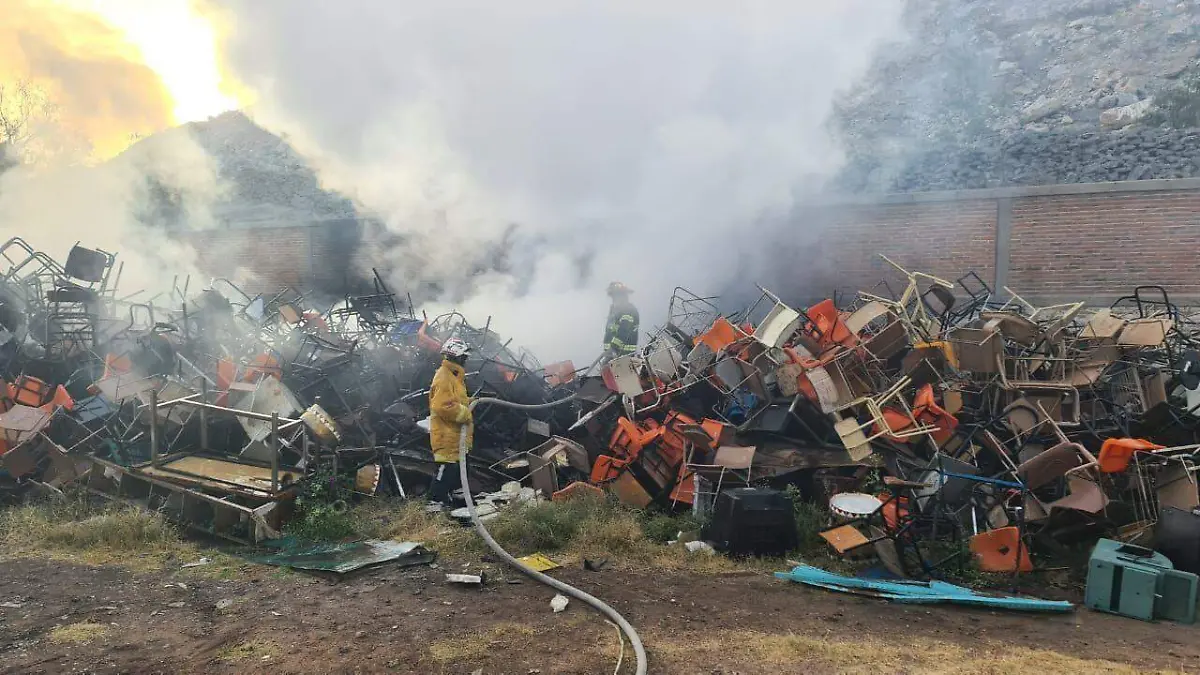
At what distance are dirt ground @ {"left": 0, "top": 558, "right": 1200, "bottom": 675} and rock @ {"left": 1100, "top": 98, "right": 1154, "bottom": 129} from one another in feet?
Result: 45.7

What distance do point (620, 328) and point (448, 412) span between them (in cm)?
347

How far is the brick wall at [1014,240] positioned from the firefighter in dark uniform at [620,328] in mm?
6051

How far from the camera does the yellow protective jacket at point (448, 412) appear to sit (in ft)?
23.9

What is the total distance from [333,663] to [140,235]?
17.5 meters

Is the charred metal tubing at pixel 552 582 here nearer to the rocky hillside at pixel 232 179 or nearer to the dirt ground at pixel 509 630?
the dirt ground at pixel 509 630

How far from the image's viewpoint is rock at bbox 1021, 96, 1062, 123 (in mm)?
16625

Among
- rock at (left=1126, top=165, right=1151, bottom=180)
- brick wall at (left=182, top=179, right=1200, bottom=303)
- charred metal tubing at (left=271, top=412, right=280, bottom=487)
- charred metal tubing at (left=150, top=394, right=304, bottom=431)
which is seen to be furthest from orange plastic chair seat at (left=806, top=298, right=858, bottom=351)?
rock at (left=1126, top=165, right=1151, bottom=180)

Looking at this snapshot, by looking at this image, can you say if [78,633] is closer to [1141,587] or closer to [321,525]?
[321,525]

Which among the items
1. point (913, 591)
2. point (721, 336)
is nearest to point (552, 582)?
point (913, 591)

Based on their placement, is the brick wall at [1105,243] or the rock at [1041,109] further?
the rock at [1041,109]

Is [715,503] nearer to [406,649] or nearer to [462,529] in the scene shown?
[462,529]

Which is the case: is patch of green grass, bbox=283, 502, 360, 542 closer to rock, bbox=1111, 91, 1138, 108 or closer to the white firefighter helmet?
the white firefighter helmet

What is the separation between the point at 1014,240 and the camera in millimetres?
13898

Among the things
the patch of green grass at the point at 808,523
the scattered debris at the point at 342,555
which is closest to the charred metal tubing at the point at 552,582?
the scattered debris at the point at 342,555
